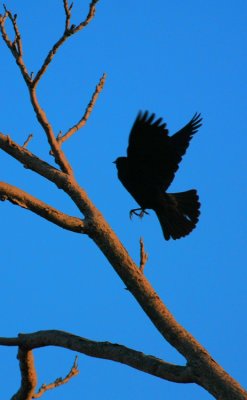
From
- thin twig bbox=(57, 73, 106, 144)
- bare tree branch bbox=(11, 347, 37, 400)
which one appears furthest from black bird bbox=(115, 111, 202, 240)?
bare tree branch bbox=(11, 347, 37, 400)

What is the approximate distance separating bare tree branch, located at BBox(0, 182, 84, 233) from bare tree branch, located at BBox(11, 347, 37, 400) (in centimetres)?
88

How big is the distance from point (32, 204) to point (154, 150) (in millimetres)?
2233

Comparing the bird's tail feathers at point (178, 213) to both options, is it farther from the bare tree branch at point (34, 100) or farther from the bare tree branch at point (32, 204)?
the bare tree branch at point (32, 204)

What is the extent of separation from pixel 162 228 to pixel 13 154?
236cm

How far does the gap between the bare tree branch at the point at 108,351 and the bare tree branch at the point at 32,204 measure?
0.66 m

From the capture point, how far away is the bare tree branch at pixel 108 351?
3.67 metres

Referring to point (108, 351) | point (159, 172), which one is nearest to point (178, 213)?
point (159, 172)

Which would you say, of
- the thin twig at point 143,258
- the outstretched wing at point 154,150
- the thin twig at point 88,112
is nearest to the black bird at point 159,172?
the outstretched wing at point 154,150

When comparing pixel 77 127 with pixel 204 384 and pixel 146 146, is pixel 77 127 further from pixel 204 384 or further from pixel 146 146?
pixel 204 384

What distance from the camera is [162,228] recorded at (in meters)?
6.81

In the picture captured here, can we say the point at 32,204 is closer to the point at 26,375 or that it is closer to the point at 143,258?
the point at 143,258

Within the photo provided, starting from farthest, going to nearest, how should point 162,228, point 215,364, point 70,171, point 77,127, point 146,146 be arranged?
point 162,228 < point 146,146 < point 77,127 < point 70,171 < point 215,364

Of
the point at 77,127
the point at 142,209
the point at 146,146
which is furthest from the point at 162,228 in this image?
the point at 77,127

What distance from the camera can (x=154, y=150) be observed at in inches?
243
